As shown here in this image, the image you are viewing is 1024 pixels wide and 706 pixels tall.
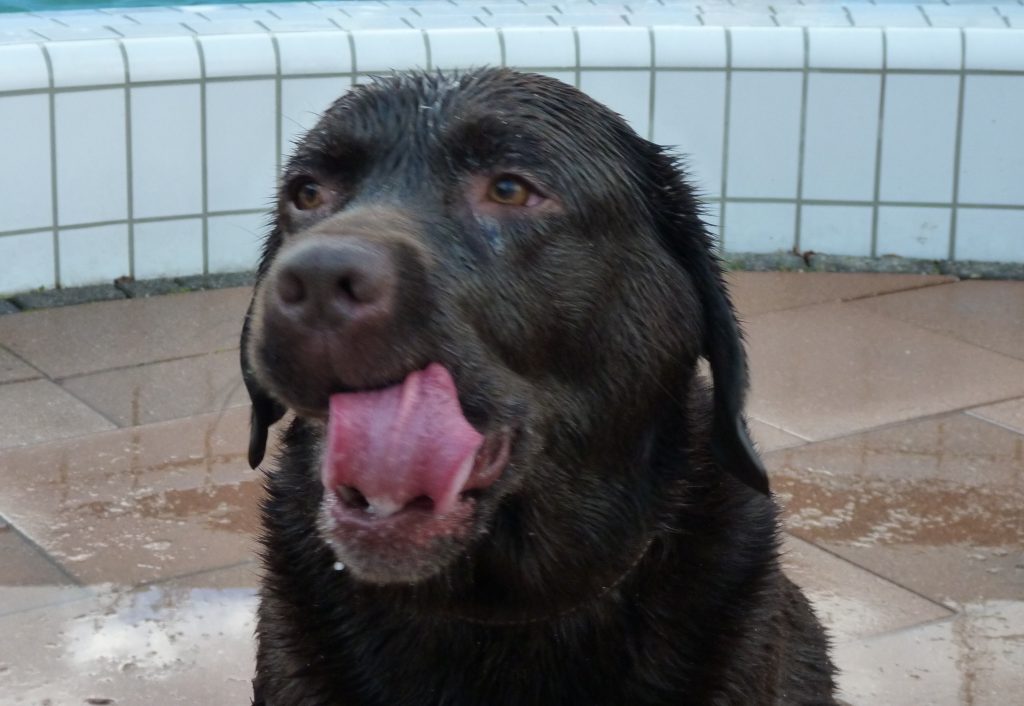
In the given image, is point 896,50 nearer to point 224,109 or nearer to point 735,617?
point 224,109

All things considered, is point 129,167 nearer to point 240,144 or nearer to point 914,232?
point 240,144

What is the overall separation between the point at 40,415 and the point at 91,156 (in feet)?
→ 4.44

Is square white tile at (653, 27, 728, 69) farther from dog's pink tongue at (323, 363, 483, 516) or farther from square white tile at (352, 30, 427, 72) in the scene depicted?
dog's pink tongue at (323, 363, 483, 516)

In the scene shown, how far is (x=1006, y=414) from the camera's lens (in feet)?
18.2

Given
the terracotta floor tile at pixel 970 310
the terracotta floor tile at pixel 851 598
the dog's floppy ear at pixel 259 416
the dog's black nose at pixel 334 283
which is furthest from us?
the terracotta floor tile at pixel 970 310

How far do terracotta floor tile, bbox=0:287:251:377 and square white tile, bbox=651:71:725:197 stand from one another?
187 centimetres

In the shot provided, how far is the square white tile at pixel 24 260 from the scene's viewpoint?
6266 millimetres

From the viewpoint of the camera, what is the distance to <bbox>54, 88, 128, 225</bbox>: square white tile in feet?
20.6

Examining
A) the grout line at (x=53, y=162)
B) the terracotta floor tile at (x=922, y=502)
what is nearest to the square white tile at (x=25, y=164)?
the grout line at (x=53, y=162)

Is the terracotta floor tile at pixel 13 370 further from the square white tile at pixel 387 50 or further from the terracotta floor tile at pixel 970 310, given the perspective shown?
the terracotta floor tile at pixel 970 310

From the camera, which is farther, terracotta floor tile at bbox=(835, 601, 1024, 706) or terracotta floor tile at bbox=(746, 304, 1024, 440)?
terracotta floor tile at bbox=(746, 304, 1024, 440)

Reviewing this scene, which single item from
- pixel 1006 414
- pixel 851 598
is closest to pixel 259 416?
pixel 851 598

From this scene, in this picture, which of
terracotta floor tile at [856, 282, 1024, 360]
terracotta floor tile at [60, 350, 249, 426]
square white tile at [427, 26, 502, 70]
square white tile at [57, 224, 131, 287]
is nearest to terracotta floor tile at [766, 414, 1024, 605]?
terracotta floor tile at [856, 282, 1024, 360]

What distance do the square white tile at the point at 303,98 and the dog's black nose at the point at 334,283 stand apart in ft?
13.7
